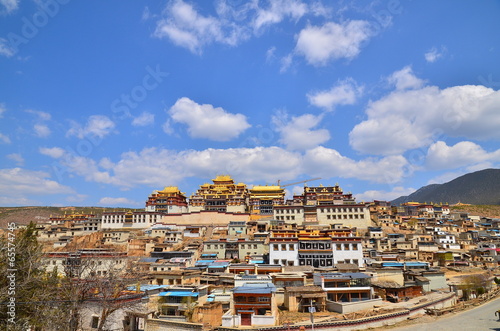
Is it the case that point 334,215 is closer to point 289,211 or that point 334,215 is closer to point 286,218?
point 289,211

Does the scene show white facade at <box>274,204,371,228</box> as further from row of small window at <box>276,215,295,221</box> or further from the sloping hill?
the sloping hill

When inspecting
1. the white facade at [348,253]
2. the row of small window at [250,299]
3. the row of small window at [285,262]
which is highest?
the white facade at [348,253]

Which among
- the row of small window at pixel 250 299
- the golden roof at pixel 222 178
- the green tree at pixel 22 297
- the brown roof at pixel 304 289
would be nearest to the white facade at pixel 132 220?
the golden roof at pixel 222 178

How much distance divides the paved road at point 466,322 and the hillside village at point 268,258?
2.24 meters

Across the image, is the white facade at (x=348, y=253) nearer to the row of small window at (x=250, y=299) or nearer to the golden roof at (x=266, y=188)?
the row of small window at (x=250, y=299)

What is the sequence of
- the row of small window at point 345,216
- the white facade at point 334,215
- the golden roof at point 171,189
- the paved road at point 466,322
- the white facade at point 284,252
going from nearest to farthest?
1. the paved road at point 466,322
2. the white facade at point 284,252
3. the white facade at point 334,215
4. the row of small window at point 345,216
5. the golden roof at point 171,189

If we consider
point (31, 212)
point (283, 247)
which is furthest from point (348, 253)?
point (31, 212)

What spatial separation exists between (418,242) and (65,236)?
7326 centimetres

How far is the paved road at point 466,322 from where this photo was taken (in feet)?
105

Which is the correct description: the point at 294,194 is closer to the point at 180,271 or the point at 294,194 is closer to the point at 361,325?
the point at 180,271

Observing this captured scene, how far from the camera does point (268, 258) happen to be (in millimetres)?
56031

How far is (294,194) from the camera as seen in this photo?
9650cm

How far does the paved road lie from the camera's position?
32.0 metres

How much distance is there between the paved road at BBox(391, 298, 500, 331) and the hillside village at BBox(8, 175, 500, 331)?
7.36 ft
